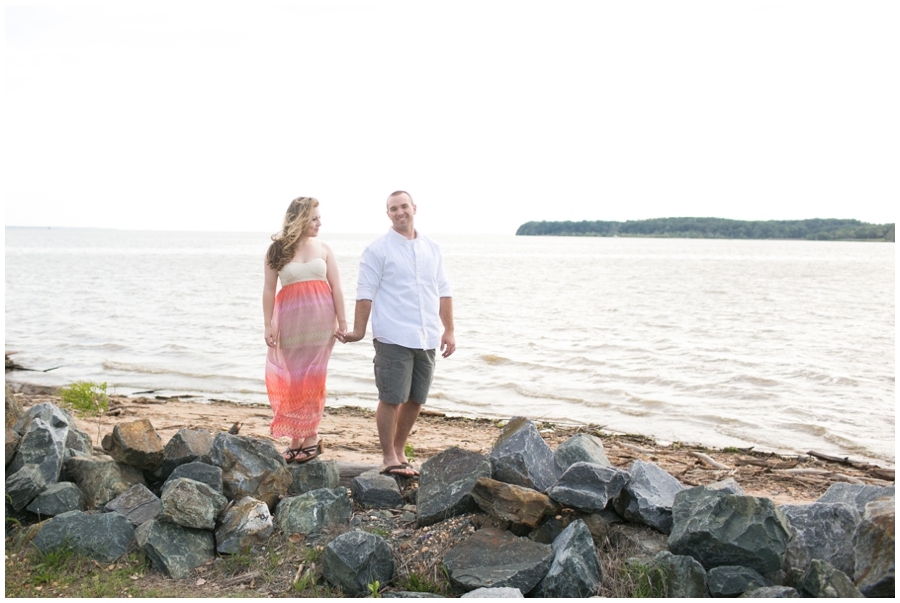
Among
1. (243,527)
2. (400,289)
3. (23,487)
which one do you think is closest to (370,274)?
(400,289)

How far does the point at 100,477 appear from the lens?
508 centimetres

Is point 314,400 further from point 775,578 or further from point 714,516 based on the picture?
point 775,578

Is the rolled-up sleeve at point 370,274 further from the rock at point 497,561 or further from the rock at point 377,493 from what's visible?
the rock at point 497,561

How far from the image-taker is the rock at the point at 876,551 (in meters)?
3.68

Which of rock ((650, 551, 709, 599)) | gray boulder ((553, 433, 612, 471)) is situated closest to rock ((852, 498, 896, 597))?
rock ((650, 551, 709, 599))

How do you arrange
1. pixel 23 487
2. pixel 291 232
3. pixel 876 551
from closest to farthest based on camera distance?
pixel 876 551 → pixel 23 487 → pixel 291 232

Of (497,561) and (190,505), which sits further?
(190,505)

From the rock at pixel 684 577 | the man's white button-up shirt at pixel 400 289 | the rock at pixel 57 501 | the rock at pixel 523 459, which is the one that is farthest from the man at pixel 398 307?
the rock at pixel 57 501

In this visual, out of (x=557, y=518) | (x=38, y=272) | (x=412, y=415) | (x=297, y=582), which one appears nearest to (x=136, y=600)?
(x=297, y=582)

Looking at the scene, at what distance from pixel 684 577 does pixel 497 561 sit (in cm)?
112

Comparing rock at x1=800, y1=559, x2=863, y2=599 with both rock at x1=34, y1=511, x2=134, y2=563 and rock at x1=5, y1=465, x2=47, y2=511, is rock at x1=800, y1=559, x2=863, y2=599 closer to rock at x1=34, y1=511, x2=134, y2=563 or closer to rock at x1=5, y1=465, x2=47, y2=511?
rock at x1=34, y1=511, x2=134, y2=563

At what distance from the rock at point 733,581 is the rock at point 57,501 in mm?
4409

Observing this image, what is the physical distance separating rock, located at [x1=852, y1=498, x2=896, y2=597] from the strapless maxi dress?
3.88 meters

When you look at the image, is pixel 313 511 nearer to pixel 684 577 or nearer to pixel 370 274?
pixel 370 274
